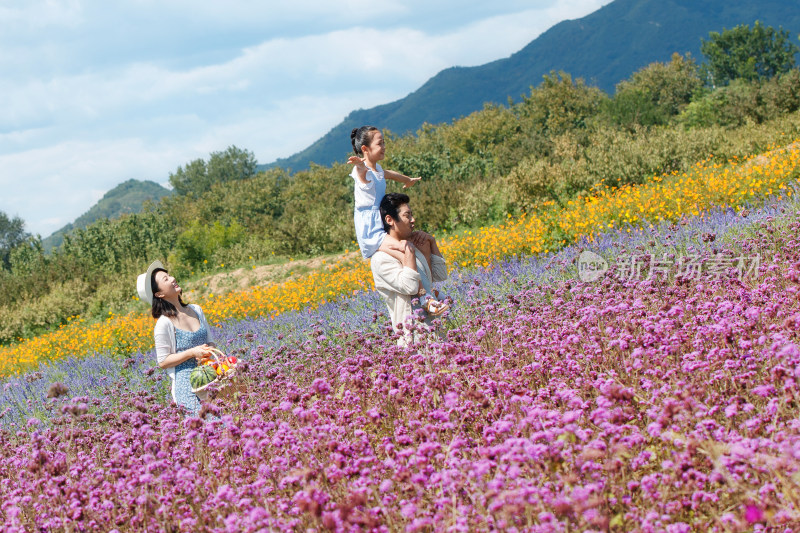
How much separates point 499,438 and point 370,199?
2.59 metres

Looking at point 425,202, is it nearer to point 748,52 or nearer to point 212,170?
point 748,52

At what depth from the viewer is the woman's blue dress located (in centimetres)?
486

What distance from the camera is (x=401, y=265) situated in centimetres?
481

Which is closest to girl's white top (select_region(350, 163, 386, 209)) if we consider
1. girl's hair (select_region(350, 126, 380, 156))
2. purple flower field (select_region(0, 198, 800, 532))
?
girl's hair (select_region(350, 126, 380, 156))

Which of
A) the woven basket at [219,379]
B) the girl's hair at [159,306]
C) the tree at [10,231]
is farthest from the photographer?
the tree at [10,231]

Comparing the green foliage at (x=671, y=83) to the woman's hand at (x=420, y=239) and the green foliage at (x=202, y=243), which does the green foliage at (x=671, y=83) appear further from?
the woman's hand at (x=420, y=239)

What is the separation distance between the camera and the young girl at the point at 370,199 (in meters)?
4.87

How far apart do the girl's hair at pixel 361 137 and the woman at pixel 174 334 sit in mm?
1763

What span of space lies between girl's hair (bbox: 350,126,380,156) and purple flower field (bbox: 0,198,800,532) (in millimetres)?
1512

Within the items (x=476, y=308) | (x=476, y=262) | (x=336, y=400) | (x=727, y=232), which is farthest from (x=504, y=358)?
(x=476, y=262)

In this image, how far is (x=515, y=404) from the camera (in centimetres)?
281

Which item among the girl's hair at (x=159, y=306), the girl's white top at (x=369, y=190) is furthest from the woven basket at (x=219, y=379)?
the girl's white top at (x=369, y=190)

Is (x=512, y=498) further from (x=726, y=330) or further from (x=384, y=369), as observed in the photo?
(x=384, y=369)

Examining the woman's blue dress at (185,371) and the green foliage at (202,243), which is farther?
the green foliage at (202,243)
